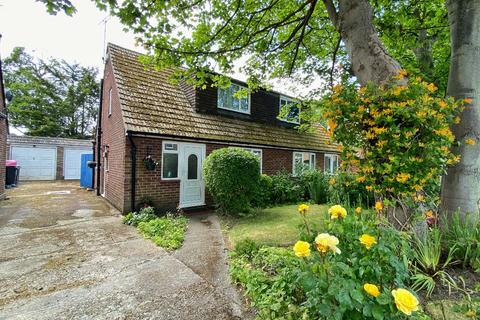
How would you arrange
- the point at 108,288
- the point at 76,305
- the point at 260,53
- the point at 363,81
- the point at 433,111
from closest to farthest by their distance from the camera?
1. the point at 433,111
2. the point at 76,305
3. the point at 108,288
4. the point at 363,81
5. the point at 260,53

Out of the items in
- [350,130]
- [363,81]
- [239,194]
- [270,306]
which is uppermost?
[363,81]

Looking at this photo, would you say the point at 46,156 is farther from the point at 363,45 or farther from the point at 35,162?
the point at 363,45

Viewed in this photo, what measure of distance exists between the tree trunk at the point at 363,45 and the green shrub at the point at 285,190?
22.1 ft

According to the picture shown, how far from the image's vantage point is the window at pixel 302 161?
12125 millimetres

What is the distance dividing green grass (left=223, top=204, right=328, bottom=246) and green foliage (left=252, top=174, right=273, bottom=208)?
391 mm

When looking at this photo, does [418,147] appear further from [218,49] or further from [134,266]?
[218,49]

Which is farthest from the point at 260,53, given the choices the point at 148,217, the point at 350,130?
the point at 148,217


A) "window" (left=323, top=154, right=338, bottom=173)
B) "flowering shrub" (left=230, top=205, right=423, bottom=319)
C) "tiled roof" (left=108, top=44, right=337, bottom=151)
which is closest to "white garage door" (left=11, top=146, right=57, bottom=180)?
"tiled roof" (left=108, top=44, right=337, bottom=151)

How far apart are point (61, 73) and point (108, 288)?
37.5m

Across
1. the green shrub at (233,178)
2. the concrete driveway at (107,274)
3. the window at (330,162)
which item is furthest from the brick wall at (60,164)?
the window at (330,162)

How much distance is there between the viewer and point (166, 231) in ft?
20.1

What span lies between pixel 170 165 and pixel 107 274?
5210 millimetres

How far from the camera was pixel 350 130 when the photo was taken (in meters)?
3.13

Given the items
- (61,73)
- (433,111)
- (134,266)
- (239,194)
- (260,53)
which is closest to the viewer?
(433,111)
